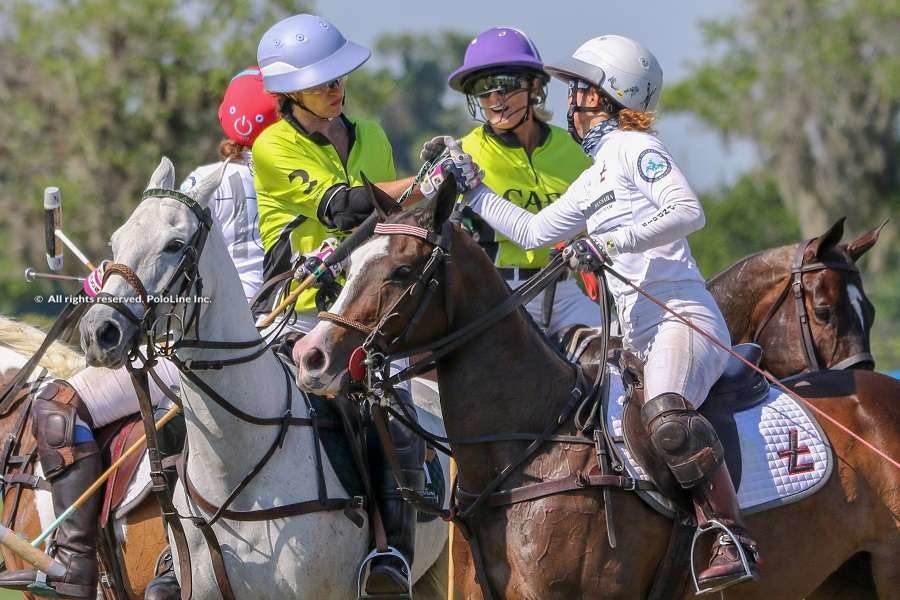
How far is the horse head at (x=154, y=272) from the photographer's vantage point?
18.8 ft

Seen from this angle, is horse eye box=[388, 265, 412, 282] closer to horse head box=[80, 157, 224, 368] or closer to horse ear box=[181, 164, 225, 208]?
horse head box=[80, 157, 224, 368]

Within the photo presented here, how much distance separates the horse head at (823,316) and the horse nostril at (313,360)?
13.0ft

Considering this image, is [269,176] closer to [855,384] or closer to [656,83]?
[656,83]

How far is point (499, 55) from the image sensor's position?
7691 mm

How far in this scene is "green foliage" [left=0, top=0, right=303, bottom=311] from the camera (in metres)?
28.9

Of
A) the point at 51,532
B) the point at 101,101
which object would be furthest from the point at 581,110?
the point at 101,101

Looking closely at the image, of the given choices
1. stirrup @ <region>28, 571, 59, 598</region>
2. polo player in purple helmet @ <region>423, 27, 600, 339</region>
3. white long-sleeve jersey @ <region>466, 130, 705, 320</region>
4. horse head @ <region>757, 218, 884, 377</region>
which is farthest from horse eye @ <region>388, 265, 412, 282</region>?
horse head @ <region>757, 218, 884, 377</region>

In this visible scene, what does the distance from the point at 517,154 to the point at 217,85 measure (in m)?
21.4

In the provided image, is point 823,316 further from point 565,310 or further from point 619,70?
point 619,70

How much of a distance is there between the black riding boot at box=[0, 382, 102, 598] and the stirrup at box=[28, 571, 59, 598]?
3 centimetres

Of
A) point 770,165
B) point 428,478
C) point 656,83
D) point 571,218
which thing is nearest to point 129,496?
point 428,478

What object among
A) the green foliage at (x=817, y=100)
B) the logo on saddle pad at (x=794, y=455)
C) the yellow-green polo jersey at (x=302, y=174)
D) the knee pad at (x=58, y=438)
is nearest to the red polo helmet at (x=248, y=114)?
the yellow-green polo jersey at (x=302, y=174)

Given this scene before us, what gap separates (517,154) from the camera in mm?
8008

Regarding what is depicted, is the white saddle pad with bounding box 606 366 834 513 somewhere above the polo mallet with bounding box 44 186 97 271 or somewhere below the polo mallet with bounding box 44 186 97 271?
below
